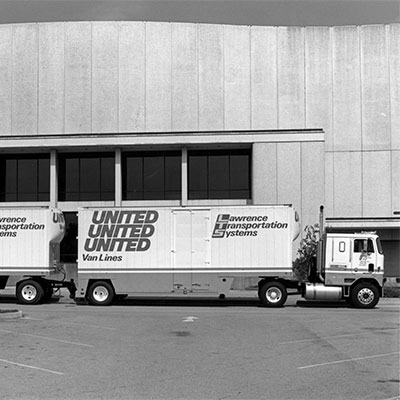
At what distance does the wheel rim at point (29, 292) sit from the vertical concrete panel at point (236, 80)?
17592 mm

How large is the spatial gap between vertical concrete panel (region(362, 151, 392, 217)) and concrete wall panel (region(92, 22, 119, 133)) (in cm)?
1541

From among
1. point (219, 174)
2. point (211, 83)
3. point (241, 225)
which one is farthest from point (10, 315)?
point (211, 83)

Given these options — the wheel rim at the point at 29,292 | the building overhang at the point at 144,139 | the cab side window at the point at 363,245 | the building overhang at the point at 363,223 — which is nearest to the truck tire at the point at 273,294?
the cab side window at the point at 363,245

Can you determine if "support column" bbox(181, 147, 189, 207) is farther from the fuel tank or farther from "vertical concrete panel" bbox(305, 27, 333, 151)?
the fuel tank

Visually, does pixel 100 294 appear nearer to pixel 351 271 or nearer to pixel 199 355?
pixel 351 271

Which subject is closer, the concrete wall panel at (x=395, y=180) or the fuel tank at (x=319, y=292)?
the fuel tank at (x=319, y=292)

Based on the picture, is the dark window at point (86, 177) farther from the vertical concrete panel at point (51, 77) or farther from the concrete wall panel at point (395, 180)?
the concrete wall panel at point (395, 180)

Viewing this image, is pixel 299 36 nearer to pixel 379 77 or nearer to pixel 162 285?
pixel 379 77

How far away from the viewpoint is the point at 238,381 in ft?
29.9

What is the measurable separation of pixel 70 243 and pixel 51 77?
36.6 feet

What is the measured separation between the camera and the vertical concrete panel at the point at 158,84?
36812 mm

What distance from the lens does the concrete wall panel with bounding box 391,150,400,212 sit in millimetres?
36156

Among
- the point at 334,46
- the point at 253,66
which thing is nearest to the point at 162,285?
the point at 253,66

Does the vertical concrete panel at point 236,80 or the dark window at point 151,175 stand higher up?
the vertical concrete panel at point 236,80
